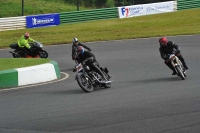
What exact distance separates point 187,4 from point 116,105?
36.1 meters

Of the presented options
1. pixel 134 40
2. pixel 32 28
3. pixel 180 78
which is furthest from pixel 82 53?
pixel 32 28

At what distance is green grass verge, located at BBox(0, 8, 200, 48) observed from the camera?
31.9 metres

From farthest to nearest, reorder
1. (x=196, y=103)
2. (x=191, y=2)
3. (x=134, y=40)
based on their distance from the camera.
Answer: (x=191, y=2) → (x=134, y=40) → (x=196, y=103)

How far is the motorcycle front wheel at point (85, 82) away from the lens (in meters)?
13.2

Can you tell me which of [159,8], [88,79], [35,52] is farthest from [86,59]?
[159,8]

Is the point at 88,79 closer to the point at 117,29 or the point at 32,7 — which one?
the point at 117,29

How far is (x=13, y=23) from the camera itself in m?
37.8

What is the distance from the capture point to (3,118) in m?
9.82

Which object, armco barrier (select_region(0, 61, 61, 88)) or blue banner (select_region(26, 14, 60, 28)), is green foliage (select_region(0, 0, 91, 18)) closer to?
blue banner (select_region(26, 14, 60, 28))

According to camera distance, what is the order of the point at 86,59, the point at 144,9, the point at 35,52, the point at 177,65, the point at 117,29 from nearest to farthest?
the point at 86,59 < the point at 177,65 < the point at 35,52 < the point at 117,29 < the point at 144,9

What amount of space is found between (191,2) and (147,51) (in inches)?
928

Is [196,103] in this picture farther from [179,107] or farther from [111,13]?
[111,13]

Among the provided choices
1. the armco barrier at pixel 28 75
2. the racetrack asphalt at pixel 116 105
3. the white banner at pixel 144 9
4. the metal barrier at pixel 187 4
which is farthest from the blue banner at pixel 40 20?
the armco barrier at pixel 28 75

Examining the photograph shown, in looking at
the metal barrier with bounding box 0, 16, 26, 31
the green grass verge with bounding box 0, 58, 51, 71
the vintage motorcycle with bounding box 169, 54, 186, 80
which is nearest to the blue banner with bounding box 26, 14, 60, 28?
the metal barrier with bounding box 0, 16, 26, 31
